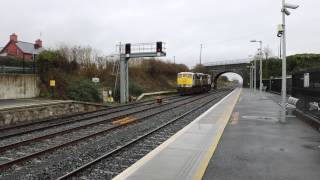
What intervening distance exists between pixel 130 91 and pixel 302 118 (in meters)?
28.6

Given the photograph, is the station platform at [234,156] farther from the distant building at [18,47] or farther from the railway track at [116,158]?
the distant building at [18,47]

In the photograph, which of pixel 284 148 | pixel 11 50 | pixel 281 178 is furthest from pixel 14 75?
pixel 11 50

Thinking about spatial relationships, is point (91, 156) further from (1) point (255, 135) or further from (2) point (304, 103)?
(2) point (304, 103)

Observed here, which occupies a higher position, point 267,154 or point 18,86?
Answer: point 18,86

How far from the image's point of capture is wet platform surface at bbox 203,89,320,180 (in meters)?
6.96

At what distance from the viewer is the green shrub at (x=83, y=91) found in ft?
98.9

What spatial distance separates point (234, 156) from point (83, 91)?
2405cm

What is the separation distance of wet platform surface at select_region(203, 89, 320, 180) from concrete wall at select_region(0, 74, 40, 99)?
17.5 metres

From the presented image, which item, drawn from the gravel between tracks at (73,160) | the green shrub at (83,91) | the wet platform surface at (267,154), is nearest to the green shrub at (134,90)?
the green shrub at (83,91)

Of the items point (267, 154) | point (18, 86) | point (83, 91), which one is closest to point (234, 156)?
point (267, 154)

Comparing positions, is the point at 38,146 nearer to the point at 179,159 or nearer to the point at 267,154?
the point at 179,159

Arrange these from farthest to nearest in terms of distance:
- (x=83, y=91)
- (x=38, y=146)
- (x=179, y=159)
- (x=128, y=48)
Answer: (x=128, y=48)
(x=83, y=91)
(x=38, y=146)
(x=179, y=159)

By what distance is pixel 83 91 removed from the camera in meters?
31.0

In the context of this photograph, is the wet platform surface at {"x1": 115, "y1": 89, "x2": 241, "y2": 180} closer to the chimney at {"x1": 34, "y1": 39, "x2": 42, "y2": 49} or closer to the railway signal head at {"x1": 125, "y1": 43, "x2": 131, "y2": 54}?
the railway signal head at {"x1": 125, "y1": 43, "x2": 131, "y2": 54}
